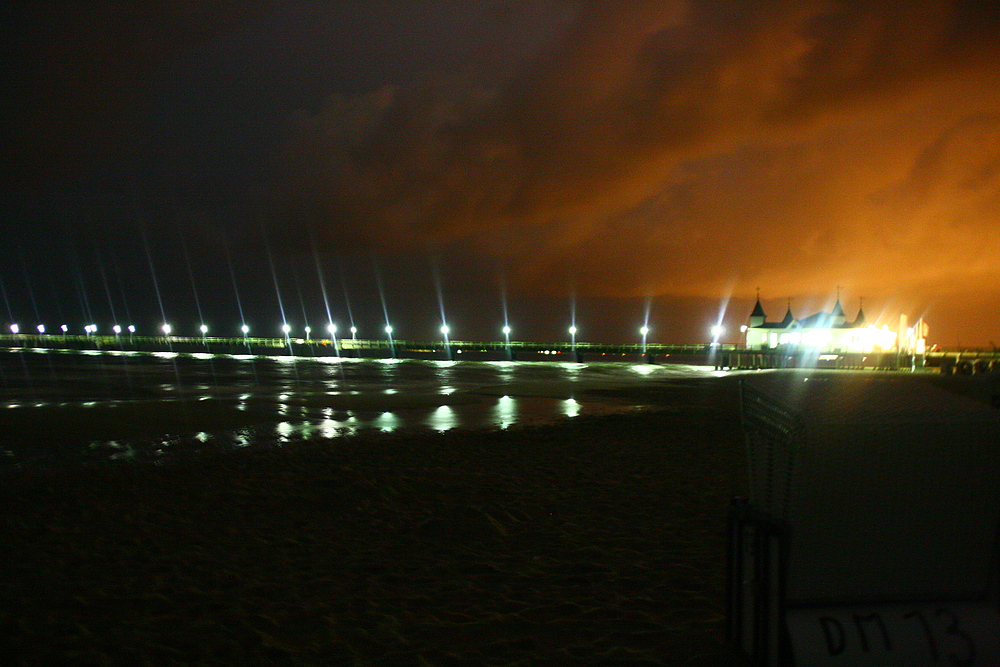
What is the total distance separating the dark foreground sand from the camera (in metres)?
3.96

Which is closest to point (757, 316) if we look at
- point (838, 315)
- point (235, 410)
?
point (838, 315)

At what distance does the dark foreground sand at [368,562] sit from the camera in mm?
3957

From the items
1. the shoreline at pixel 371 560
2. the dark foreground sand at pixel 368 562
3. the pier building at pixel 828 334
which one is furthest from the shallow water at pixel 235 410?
the pier building at pixel 828 334

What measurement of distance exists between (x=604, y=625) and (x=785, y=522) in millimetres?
1908

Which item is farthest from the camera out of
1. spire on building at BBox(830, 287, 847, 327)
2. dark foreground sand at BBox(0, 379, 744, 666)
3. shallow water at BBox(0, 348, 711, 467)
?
spire on building at BBox(830, 287, 847, 327)

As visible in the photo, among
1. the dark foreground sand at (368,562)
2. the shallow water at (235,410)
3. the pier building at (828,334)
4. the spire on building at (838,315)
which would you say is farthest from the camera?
the spire on building at (838,315)

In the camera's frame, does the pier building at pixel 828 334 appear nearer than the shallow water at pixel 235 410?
No

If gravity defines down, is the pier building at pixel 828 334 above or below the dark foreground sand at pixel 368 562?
below

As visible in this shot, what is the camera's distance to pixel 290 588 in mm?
4824

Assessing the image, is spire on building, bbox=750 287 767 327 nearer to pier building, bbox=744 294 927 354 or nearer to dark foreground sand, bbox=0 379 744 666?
pier building, bbox=744 294 927 354

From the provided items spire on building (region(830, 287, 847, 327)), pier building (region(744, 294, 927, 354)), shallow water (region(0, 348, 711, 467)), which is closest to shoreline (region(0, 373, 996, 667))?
shallow water (region(0, 348, 711, 467))

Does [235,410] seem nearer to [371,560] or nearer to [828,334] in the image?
[371,560]

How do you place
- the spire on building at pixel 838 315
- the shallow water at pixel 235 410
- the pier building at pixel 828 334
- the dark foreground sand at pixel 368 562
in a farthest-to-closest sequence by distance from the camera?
the spire on building at pixel 838 315, the pier building at pixel 828 334, the shallow water at pixel 235 410, the dark foreground sand at pixel 368 562

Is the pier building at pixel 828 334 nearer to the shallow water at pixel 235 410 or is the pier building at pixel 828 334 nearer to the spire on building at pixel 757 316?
the spire on building at pixel 757 316
